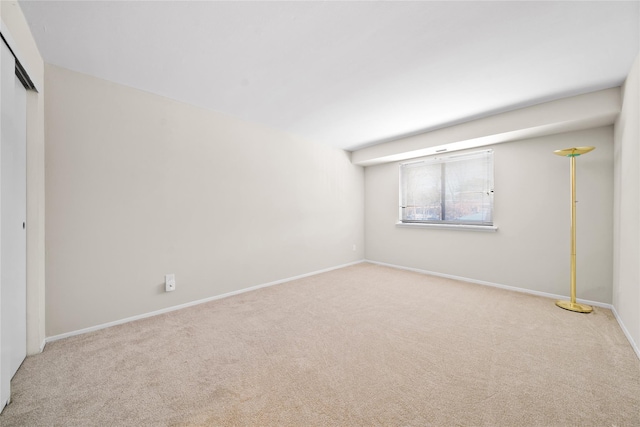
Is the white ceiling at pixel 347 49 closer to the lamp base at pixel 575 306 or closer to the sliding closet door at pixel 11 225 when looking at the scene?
the sliding closet door at pixel 11 225

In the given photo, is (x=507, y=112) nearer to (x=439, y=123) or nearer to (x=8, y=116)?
(x=439, y=123)

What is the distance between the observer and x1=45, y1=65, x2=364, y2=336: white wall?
2172 mm

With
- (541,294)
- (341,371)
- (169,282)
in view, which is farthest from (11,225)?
(541,294)

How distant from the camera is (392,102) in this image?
283 cm

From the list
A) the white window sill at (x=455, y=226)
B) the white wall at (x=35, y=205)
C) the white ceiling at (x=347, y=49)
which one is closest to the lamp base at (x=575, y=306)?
the white window sill at (x=455, y=226)

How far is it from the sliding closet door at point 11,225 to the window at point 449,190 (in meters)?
4.83

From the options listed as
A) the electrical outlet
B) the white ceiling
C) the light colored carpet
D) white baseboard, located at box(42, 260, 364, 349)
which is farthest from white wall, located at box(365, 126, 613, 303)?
the electrical outlet

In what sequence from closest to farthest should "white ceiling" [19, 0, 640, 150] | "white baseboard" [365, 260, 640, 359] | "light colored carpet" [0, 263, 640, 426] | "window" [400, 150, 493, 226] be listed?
"light colored carpet" [0, 263, 640, 426]
"white ceiling" [19, 0, 640, 150]
"white baseboard" [365, 260, 640, 359]
"window" [400, 150, 493, 226]

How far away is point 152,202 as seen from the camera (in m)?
2.62

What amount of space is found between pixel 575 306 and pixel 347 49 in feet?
12.1

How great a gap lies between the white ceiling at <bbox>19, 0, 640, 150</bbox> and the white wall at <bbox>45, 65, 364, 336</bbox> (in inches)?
13.2

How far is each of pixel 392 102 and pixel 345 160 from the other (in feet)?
7.01

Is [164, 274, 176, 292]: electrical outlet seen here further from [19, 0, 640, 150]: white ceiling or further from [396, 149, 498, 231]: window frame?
[396, 149, 498, 231]: window frame

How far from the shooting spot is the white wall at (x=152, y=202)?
2172mm
